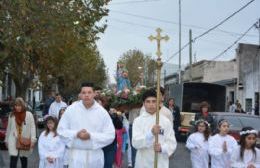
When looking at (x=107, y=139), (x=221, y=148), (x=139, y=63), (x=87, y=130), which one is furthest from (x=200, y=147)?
(x=139, y=63)

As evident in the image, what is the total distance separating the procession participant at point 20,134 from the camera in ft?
42.4

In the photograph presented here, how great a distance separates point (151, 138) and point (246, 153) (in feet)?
7.60

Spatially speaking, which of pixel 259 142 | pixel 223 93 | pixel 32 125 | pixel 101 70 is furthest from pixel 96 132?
pixel 101 70

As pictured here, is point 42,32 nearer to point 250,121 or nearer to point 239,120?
point 239,120

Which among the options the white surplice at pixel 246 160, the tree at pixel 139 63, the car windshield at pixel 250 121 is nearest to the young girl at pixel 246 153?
the white surplice at pixel 246 160

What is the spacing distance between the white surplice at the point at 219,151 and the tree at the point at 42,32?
7.55 m

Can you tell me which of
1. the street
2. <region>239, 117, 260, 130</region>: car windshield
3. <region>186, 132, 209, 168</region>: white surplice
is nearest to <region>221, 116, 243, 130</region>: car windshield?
<region>239, 117, 260, 130</region>: car windshield

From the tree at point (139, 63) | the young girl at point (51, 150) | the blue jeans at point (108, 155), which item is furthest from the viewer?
the tree at point (139, 63)

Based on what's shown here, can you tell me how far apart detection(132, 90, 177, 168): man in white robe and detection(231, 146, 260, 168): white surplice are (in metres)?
1.94

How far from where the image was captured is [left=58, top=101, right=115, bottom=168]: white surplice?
815cm

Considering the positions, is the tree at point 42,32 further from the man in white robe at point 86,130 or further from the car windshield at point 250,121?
the man in white robe at point 86,130

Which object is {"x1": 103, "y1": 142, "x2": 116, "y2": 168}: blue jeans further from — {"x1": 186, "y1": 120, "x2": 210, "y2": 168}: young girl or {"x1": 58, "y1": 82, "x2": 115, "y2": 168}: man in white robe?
{"x1": 186, "y1": 120, "x2": 210, "y2": 168}: young girl

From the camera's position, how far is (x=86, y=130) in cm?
816

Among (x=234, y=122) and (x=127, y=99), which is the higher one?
(x=127, y=99)
